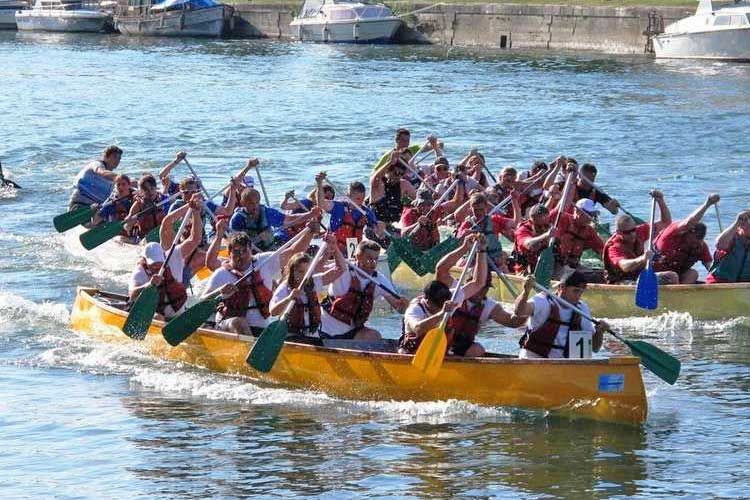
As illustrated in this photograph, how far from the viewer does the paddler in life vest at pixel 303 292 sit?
45.8 feet

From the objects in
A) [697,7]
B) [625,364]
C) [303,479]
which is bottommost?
[303,479]

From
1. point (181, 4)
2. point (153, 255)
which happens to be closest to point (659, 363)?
point (153, 255)

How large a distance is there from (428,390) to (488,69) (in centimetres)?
3739

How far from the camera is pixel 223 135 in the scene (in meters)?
36.2

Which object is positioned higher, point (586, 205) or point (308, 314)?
point (586, 205)

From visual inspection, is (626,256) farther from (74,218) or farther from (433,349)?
(74,218)

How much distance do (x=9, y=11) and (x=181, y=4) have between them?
1233cm

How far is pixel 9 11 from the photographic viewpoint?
73250mm

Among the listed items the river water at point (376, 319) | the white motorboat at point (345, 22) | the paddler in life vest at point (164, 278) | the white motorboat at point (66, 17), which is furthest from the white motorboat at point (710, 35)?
the paddler in life vest at point (164, 278)

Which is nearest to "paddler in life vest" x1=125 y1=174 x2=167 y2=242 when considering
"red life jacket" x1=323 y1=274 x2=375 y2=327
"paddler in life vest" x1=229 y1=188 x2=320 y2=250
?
"paddler in life vest" x1=229 y1=188 x2=320 y2=250

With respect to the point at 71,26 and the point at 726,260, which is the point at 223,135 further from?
the point at 71,26

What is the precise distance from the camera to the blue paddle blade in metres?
15.8

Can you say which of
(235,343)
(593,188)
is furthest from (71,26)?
(235,343)

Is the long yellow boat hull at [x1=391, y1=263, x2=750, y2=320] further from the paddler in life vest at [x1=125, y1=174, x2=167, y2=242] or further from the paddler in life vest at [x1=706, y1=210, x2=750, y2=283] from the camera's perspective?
the paddler in life vest at [x1=125, y1=174, x2=167, y2=242]
